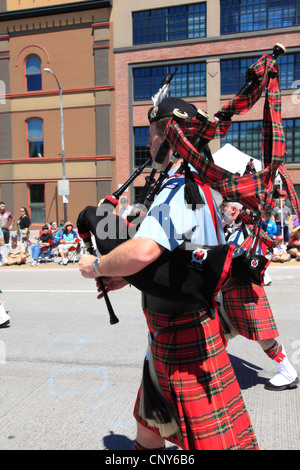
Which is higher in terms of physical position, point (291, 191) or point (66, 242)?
point (291, 191)

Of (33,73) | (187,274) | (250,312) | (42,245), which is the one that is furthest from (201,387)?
(33,73)

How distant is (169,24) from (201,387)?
23480mm

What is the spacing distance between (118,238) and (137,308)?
15.5ft

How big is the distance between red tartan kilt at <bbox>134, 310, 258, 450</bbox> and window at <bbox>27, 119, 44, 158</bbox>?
2351cm

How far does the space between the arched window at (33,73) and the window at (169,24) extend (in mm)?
5844

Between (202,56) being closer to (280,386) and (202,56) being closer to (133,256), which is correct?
(280,386)

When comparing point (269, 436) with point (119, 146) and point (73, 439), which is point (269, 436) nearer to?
point (73, 439)

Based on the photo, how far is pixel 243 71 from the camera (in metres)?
21.0

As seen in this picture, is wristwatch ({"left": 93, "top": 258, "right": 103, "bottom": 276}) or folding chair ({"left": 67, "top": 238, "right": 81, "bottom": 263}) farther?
folding chair ({"left": 67, "top": 238, "right": 81, "bottom": 263})

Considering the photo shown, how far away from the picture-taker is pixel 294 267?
10734 millimetres

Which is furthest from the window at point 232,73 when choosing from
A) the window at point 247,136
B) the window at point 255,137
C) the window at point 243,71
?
the window at point 255,137

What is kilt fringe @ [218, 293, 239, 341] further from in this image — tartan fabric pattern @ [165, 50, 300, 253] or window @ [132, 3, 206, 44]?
window @ [132, 3, 206, 44]

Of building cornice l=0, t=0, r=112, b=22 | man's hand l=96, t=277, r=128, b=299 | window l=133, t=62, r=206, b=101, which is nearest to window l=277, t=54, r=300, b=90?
window l=133, t=62, r=206, b=101

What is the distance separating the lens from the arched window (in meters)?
23.3
